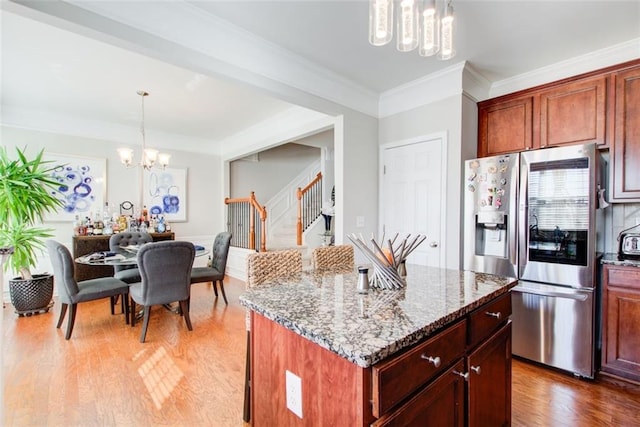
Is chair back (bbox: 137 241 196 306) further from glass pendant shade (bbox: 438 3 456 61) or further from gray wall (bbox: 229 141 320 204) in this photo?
gray wall (bbox: 229 141 320 204)

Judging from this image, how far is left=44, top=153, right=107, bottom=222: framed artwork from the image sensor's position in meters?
4.39

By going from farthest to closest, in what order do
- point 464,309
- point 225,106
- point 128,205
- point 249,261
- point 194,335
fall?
1. point 128,205
2. point 225,106
3. point 194,335
4. point 249,261
5. point 464,309

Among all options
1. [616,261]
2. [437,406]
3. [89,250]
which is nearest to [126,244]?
[89,250]

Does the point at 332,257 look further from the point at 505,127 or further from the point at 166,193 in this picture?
the point at 166,193

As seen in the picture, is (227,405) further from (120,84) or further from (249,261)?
(120,84)

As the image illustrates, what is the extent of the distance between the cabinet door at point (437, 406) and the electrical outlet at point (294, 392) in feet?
1.03

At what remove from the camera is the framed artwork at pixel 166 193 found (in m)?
5.18

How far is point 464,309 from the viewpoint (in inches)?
47.3

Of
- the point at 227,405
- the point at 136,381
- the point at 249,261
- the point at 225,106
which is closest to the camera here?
the point at 249,261

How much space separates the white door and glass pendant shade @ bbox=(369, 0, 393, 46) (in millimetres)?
1901

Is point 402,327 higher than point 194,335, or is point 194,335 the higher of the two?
point 402,327

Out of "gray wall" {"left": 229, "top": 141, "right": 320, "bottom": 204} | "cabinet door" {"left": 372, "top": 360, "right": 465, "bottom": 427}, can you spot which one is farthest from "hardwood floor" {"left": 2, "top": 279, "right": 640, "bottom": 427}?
"gray wall" {"left": 229, "top": 141, "right": 320, "bottom": 204}

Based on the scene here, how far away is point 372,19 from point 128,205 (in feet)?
16.3

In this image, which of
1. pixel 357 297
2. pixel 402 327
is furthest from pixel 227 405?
pixel 402 327
